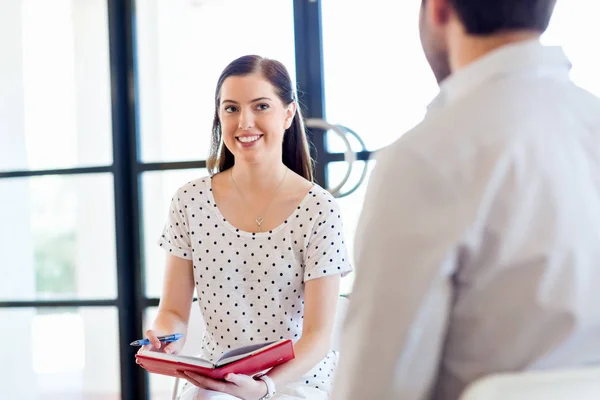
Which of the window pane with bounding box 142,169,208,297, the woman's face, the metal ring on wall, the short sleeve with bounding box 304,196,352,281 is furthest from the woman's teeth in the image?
the window pane with bounding box 142,169,208,297

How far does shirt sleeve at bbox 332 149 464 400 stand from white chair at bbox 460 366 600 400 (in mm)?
94

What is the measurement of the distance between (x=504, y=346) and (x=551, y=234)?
0.48 ft

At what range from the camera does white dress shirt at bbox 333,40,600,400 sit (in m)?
0.79

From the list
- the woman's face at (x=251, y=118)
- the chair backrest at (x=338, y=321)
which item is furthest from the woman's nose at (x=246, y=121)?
the chair backrest at (x=338, y=321)

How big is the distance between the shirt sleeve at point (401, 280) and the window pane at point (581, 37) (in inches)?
85.6

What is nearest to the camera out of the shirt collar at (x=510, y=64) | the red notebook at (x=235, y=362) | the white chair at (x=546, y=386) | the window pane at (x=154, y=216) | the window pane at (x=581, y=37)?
the white chair at (x=546, y=386)

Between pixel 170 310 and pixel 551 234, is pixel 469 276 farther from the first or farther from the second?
pixel 170 310

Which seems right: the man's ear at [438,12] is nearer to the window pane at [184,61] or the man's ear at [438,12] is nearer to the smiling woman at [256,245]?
the smiling woman at [256,245]

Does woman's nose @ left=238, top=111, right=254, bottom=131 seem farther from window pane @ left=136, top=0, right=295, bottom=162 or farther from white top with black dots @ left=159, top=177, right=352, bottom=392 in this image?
window pane @ left=136, top=0, right=295, bottom=162

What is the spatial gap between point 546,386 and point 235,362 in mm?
918

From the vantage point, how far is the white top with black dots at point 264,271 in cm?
193

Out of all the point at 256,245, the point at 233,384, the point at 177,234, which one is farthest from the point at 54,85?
the point at 233,384

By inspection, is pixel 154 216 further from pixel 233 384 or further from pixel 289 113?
pixel 233 384

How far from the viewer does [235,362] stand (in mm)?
1535
